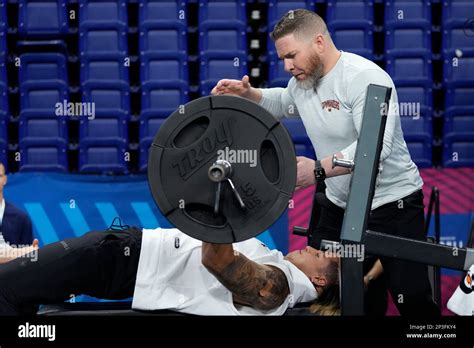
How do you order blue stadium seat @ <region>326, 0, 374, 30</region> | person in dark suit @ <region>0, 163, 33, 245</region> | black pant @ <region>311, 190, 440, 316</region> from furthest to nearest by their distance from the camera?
blue stadium seat @ <region>326, 0, 374, 30</region>
person in dark suit @ <region>0, 163, 33, 245</region>
black pant @ <region>311, 190, 440, 316</region>

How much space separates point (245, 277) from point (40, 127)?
401 cm

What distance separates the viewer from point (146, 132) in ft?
22.4

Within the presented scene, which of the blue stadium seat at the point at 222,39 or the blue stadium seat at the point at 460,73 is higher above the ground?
the blue stadium seat at the point at 222,39

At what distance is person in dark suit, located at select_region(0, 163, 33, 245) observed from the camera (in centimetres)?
525

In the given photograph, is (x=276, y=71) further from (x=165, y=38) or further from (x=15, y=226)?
(x=15, y=226)

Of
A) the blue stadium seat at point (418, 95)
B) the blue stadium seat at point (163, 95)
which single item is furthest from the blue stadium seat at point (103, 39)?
the blue stadium seat at point (418, 95)

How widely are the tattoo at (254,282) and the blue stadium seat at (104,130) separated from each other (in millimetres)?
3554

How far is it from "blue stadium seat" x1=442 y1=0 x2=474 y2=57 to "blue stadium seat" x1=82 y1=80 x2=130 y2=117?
2.61 m

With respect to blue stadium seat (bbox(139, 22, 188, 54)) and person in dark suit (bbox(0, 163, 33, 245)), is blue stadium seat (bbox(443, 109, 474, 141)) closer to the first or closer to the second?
blue stadium seat (bbox(139, 22, 188, 54))

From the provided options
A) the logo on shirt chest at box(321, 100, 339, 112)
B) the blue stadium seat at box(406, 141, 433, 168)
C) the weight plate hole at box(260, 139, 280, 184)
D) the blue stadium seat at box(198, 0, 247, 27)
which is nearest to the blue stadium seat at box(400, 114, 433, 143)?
the blue stadium seat at box(406, 141, 433, 168)

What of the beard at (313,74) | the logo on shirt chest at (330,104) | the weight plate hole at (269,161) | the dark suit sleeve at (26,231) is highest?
the beard at (313,74)

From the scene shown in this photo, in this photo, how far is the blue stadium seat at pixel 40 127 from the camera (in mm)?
6844

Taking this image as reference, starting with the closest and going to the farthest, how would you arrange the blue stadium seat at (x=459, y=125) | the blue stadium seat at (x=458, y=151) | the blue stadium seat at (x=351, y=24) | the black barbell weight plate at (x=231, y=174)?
the black barbell weight plate at (x=231, y=174) → the blue stadium seat at (x=458, y=151) → the blue stadium seat at (x=459, y=125) → the blue stadium seat at (x=351, y=24)

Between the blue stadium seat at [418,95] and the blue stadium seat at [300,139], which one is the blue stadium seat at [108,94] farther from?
the blue stadium seat at [418,95]
